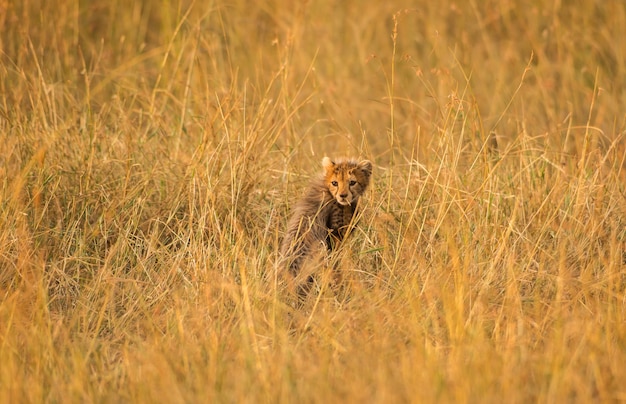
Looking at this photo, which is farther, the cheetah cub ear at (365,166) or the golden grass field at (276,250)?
the cheetah cub ear at (365,166)

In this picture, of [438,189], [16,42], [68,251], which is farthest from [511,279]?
[16,42]

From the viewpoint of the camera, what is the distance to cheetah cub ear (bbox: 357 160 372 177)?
556 cm

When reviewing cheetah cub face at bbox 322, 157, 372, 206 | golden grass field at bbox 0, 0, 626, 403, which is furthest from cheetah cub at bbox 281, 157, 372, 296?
golden grass field at bbox 0, 0, 626, 403

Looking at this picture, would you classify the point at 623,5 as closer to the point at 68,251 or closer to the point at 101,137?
the point at 101,137

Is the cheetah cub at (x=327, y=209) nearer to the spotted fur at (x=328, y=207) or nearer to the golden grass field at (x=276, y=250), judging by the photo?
the spotted fur at (x=328, y=207)

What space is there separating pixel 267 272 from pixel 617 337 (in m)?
1.73

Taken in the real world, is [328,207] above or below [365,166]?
below

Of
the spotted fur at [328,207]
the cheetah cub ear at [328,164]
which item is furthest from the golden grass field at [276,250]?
the cheetah cub ear at [328,164]

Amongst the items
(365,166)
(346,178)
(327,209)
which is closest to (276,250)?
(327,209)

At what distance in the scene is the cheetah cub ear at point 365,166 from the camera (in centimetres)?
556

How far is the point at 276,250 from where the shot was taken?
495cm

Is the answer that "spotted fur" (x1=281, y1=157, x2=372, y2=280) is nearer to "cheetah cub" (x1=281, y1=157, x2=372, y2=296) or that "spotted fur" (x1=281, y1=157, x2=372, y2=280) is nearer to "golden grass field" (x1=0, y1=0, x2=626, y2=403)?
"cheetah cub" (x1=281, y1=157, x2=372, y2=296)

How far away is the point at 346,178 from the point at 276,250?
0.75 meters

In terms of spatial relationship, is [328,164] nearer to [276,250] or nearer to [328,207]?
[328,207]
